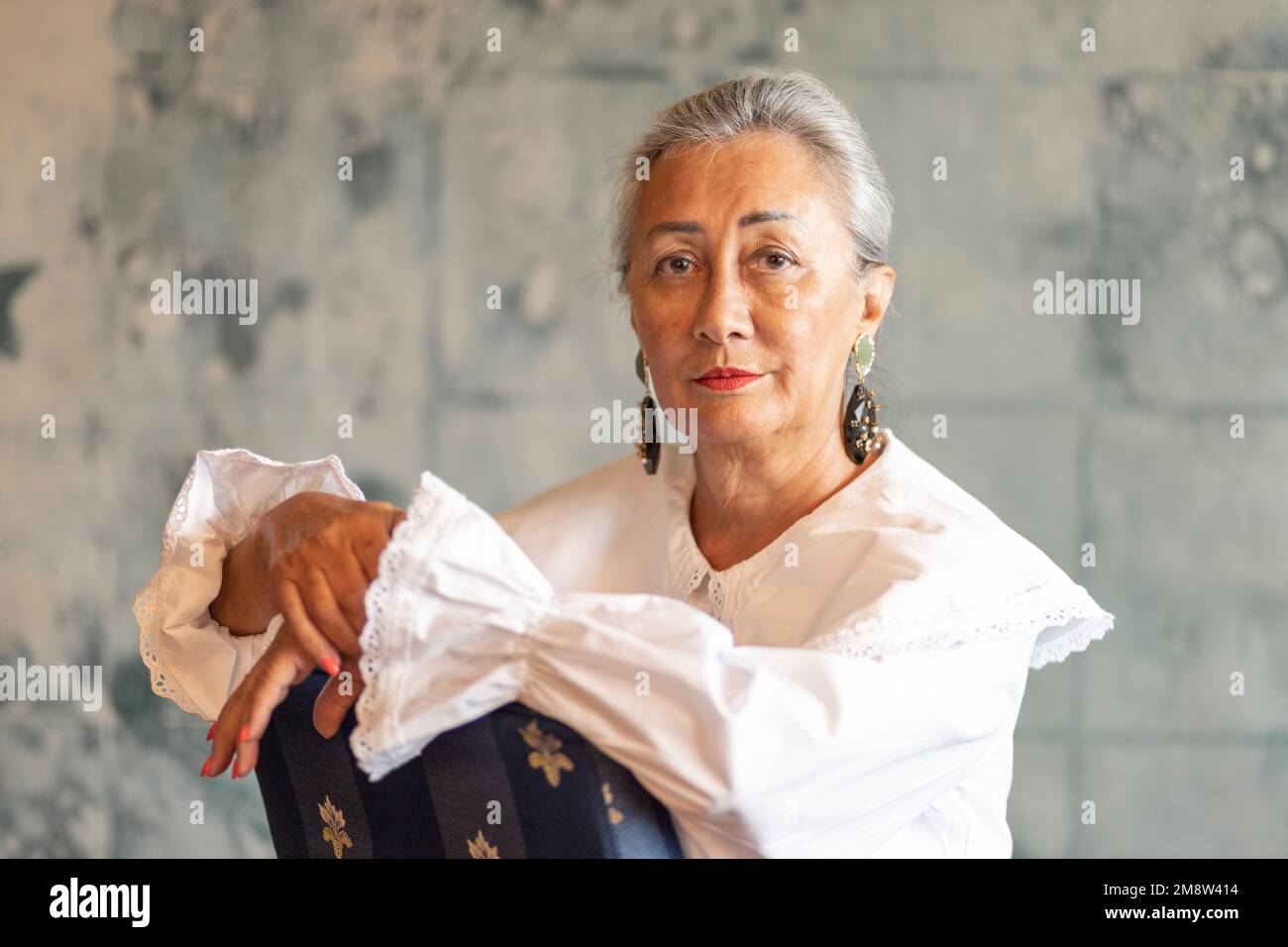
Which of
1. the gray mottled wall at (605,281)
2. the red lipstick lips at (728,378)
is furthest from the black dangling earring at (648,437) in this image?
the gray mottled wall at (605,281)

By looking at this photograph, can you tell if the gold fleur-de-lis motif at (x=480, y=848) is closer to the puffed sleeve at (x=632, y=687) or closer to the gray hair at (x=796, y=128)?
the puffed sleeve at (x=632, y=687)

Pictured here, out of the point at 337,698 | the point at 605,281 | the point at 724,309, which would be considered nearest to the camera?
the point at 337,698

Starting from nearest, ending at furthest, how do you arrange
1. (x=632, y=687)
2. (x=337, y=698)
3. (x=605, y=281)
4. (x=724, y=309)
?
Result: (x=632, y=687) → (x=337, y=698) → (x=724, y=309) → (x=605, y=281)

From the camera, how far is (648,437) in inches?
90.7

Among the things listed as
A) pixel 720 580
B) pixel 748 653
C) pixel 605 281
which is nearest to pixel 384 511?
pixel 748 653

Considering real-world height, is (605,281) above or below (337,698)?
above

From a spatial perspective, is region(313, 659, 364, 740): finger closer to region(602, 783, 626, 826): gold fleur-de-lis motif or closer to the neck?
region(602, 783, 626, 826): gold fleur-de-lis motif

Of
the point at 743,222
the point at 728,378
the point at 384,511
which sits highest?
the point at 743,222

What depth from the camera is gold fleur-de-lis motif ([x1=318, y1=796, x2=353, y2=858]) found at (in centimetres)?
173

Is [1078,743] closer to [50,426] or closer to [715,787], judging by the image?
[715,787]

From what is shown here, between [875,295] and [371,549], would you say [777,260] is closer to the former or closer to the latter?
[875,295]

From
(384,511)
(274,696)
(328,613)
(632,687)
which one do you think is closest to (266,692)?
(274,696)

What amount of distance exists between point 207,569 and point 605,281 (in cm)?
206

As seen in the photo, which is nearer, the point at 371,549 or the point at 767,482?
the point at 371,549
